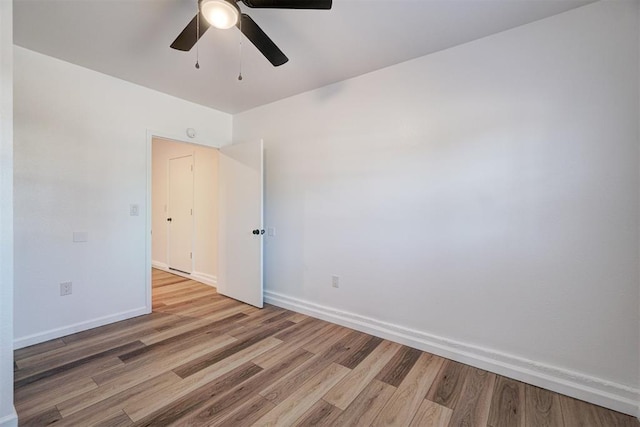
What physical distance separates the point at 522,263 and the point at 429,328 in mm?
900

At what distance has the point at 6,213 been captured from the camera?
1.42 meters

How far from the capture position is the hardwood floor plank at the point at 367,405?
1.59 meters

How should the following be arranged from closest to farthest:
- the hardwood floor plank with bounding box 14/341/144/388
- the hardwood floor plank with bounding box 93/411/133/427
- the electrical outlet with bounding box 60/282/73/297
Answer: the hardwood floor plank with bounding box 93/411/133/427, the hardwood floor plank with bounding box 14/341/144/388, the electrical outlet with bounding box 60/282/73/297

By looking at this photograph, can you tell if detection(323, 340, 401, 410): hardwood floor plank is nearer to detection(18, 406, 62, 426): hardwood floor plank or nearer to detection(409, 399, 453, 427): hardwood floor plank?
detection(409, 399, 453, 427): hardwood floor plank

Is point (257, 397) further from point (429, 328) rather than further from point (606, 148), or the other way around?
point (606, 148)

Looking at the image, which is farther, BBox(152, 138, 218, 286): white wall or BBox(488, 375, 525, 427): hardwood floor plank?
BBox(152, 138, 218, 286): white wall

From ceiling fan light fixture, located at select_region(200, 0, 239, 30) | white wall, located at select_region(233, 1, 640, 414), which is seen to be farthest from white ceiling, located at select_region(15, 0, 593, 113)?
ceiling fan light fixture, located at select_region(200, 0, 239, 30)

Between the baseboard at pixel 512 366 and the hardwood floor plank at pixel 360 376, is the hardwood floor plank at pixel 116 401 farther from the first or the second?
the baseboard at pixel 512 366

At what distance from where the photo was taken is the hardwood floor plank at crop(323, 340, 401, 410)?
178 cm

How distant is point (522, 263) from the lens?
199 centimetres

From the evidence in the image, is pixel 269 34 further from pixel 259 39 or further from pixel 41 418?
pixel 41 418

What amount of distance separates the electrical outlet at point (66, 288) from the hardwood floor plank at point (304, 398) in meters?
2.28

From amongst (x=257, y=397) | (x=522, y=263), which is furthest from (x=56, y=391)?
(x=522, y=263)

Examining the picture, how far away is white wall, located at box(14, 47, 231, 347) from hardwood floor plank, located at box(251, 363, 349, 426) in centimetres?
221
